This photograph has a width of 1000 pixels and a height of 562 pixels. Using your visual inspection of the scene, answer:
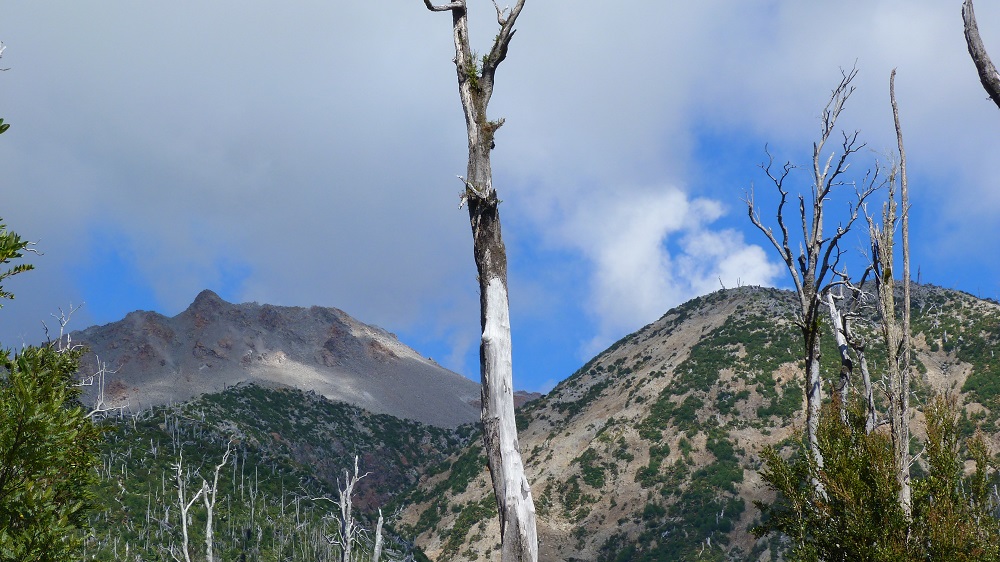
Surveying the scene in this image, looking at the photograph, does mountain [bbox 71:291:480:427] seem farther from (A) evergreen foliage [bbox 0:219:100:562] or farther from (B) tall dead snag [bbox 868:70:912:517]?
(B) tall dead snag [bbox 868:70:912:517]

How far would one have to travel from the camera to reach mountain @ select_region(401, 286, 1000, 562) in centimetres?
6044

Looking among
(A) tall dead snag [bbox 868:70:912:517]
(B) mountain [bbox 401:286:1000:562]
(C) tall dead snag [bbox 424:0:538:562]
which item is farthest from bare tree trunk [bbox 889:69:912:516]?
(B) mountain [bbox 401:286:1000:562]

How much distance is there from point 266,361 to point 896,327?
15307 cm

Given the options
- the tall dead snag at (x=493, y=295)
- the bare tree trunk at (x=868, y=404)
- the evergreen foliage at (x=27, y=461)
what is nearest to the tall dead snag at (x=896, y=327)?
the bare tree trunk at (x=868, y=404)

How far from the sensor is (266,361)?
15600 cm

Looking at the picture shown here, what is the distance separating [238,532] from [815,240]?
64.0 m

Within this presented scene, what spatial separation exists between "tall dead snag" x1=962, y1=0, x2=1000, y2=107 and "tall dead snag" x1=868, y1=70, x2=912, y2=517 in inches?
162

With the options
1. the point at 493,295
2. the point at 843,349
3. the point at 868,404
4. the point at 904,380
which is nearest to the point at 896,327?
the point at 904,380

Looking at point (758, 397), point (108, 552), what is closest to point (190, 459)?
point (108, 552)

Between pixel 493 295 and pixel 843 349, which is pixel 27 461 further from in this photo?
pixel 843 349

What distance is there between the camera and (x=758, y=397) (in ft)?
237

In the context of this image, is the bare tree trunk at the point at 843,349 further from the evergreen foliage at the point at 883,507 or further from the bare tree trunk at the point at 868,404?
the evergreen foliage at the point at 883,507

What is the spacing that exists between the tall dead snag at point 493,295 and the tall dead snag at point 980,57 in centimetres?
465

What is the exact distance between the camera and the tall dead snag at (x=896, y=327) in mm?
12258
